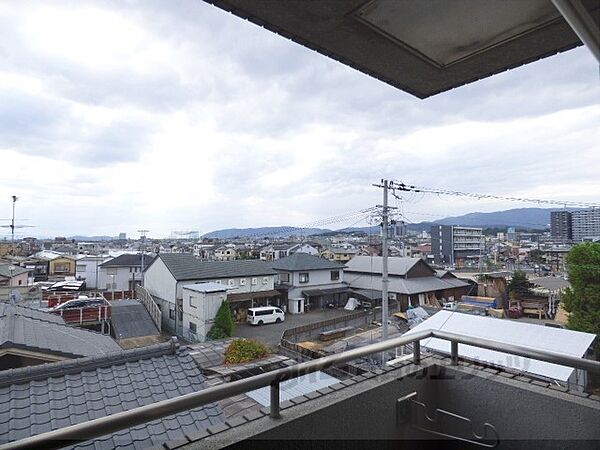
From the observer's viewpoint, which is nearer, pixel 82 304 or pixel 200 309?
pixel 200 309

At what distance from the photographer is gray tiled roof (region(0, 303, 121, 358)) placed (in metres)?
3.62

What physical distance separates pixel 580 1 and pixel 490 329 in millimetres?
4971

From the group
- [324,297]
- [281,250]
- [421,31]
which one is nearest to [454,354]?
[421,31]

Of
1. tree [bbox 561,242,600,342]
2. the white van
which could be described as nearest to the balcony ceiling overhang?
tree [bbox 561,242,600,342]

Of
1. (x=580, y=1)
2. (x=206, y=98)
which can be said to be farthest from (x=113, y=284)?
(x=580, y=1)

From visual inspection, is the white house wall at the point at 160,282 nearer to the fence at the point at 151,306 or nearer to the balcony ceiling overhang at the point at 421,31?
the fence at the point at 151,306

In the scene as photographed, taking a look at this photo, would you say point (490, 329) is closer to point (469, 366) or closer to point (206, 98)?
point (469, 366)

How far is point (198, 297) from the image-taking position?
10.2 m

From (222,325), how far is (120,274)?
10.5 metres

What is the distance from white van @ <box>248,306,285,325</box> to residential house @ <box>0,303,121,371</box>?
20.6 ft

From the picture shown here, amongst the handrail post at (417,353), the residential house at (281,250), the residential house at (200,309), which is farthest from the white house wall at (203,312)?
the residential house at (281,250)

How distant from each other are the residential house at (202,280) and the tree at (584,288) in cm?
967

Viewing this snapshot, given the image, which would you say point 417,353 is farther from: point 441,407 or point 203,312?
point 203,312

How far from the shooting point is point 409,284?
44.3ft
